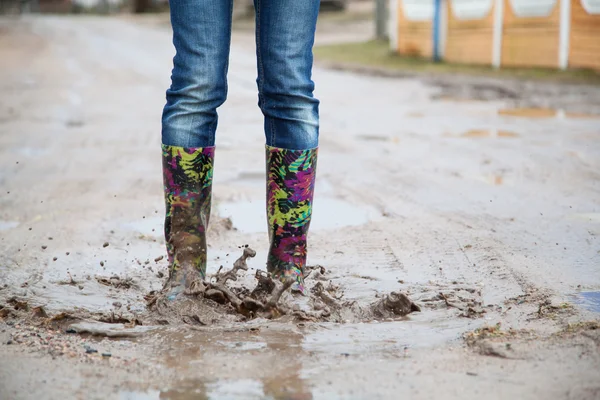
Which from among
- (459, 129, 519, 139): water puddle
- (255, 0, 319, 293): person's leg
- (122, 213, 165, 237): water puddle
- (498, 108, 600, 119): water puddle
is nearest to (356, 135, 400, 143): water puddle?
(459, 129, 519, 139): water puddle

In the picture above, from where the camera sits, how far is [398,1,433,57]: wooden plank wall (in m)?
13.9

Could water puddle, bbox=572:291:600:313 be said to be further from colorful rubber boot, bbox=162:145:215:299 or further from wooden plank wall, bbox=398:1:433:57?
wooden plank wall, bbox=398:1:433:57

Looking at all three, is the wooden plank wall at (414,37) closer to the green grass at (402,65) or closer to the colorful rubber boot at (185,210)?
the green grass at (402,65)

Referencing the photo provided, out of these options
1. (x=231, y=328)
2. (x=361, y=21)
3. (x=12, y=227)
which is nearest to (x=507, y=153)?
(x=12, y=227)

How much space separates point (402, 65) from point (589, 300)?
10825 mm

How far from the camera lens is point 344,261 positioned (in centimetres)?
273


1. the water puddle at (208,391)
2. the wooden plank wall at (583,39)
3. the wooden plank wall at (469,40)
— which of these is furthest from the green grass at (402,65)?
the water puddle at (208,391)

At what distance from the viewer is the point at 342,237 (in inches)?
120

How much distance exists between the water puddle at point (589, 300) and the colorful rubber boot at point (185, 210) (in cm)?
100

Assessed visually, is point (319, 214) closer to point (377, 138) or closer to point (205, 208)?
point (205, 208)

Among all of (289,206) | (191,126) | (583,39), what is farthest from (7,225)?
(583,39)

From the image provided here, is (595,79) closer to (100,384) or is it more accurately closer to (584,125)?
(584,125)

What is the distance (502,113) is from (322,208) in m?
3.75

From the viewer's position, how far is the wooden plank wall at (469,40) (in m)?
12.2
